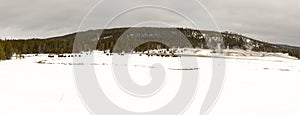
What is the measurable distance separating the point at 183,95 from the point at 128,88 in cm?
461

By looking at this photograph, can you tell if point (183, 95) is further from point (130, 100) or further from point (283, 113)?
point (283, 113)

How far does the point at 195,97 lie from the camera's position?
19781mm

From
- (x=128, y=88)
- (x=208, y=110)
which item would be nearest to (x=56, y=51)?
(x=128, y=88)

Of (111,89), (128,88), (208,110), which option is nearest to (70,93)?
(111,89)

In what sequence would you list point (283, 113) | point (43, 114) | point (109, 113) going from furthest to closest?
point (283, 113), point (109, 113), point (43, 114)

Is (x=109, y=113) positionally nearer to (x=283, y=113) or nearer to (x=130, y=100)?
(x=130, y=100)

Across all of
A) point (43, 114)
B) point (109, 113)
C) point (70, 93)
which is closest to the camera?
point (43, 114)

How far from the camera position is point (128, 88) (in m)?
23.1

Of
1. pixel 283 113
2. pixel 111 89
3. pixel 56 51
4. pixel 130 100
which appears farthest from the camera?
pixel 56 51

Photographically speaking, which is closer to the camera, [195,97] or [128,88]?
[195,97]

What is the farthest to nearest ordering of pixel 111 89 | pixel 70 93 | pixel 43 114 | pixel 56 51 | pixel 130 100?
pixel 56 51 → pixel 111 89 → pixel 70 93 → pixel 130 100 → pixel 43 114

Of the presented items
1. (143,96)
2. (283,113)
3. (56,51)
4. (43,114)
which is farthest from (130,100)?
(56,51)

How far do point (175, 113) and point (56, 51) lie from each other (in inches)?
5291

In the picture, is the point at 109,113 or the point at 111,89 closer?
the point at 109,113
